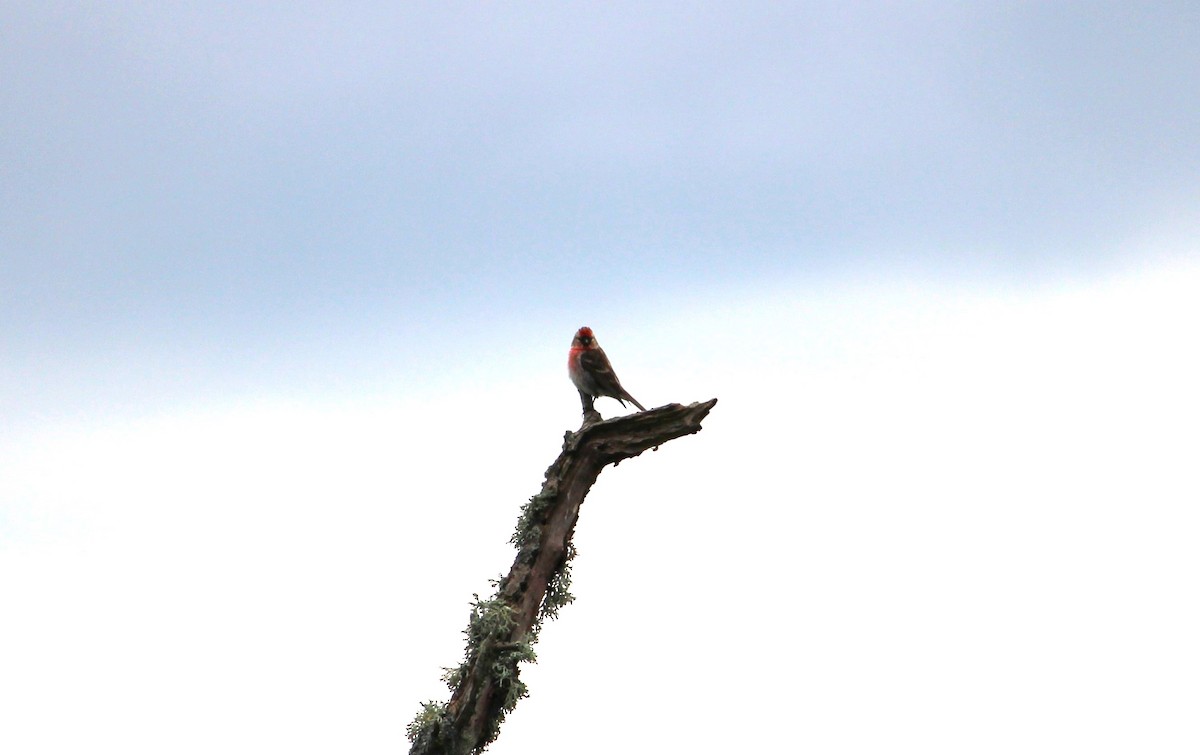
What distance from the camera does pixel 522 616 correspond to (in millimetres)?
9680

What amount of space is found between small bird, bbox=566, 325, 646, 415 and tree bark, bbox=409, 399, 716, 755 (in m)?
0.98

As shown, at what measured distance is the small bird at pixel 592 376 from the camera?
36.2ft

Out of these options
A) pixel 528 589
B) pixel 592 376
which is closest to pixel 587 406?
pixel 592 376

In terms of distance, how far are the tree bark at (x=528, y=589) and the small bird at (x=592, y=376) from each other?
0.98 meters

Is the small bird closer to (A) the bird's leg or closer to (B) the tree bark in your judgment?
(A) the bird's leg

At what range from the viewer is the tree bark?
9414 millimetres

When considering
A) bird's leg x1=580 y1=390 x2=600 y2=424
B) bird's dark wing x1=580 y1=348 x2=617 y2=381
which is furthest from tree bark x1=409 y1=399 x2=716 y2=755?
bird's dark wing x1=580 y1=348 x2=617 y2=381

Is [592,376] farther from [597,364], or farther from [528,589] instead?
[528,589]

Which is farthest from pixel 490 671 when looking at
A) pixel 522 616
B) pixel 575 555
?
pixel 575 555

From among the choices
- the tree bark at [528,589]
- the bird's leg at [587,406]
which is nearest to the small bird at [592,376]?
the bird's leg at [587,406]

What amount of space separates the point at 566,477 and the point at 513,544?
754mm

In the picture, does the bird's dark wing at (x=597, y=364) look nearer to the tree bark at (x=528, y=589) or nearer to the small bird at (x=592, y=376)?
the small bird at (x=592, y=376)

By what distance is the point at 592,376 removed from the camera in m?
11.1

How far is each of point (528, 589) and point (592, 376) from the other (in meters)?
2.32
